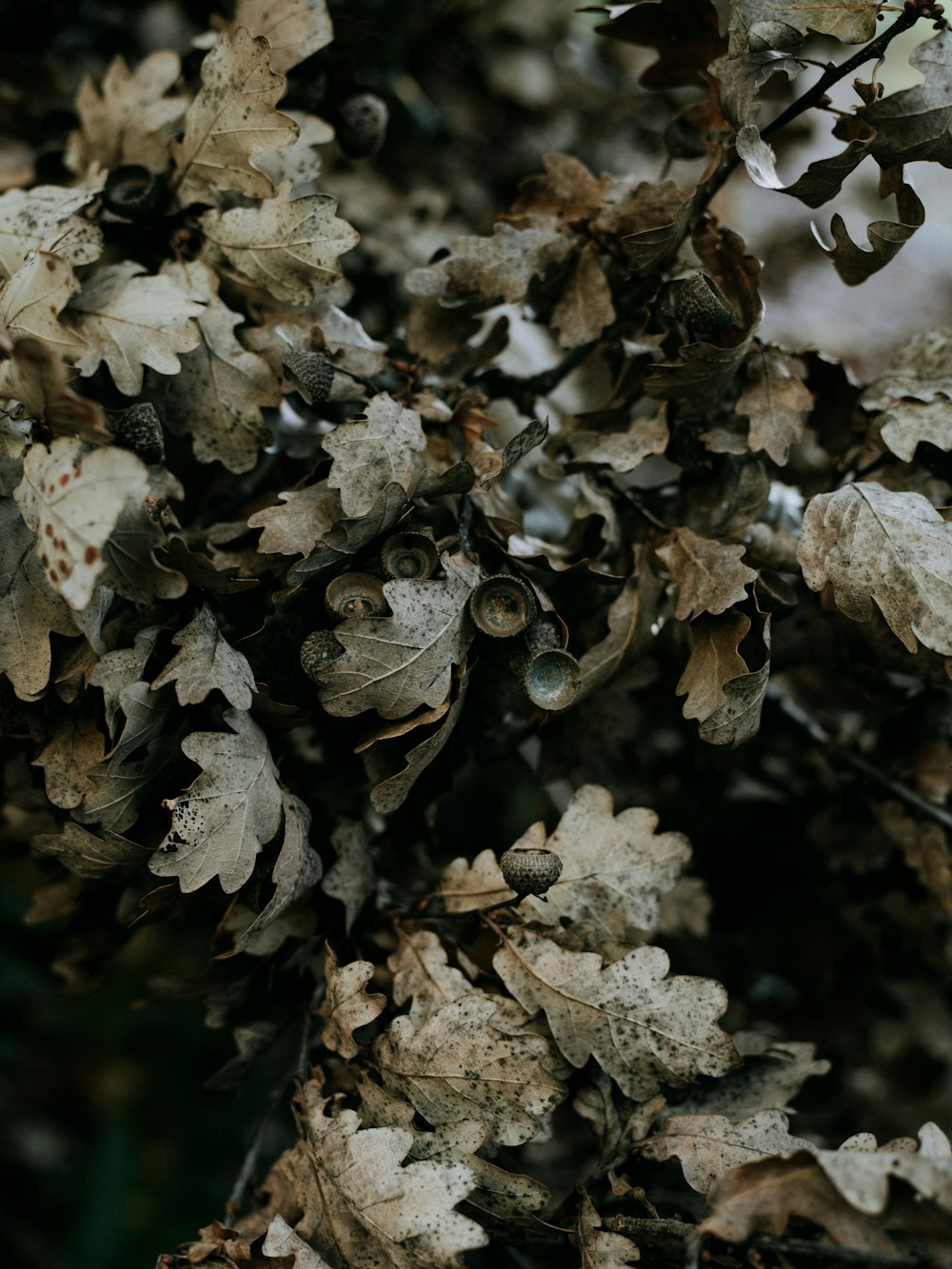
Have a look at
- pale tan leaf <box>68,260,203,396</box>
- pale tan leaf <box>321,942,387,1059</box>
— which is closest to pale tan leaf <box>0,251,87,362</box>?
pale tan leaf <box>68,260,203,396</box>

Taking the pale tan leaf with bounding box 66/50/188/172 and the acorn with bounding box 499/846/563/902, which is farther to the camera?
the pale tan leaf with bounding box 66/50/188/172

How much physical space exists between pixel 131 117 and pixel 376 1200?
0.99 metres

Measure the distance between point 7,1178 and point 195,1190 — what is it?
0.54 m

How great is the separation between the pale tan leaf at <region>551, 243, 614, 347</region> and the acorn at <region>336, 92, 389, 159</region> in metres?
Answer: 0.34

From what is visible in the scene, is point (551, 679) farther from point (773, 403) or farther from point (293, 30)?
point (293, 30)

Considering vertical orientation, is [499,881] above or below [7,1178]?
above

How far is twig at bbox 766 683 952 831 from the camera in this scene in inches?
41.0

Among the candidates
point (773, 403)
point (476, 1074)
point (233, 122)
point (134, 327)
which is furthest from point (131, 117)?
point (476, 1074)

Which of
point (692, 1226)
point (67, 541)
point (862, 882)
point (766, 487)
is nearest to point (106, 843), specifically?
point (67, 541)

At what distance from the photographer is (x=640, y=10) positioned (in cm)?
91

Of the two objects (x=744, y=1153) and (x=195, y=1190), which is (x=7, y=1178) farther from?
(x=744, y=1153)

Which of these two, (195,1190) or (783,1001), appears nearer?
(783,1001)

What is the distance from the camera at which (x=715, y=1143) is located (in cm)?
79

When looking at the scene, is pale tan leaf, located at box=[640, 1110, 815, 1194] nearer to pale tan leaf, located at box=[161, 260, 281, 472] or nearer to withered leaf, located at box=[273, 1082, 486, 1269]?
withered leaf, located at box=[273, 1082, 486, 1269]
